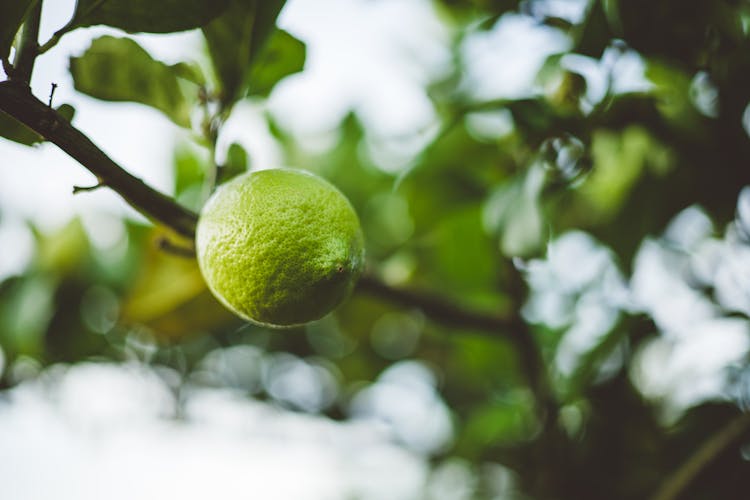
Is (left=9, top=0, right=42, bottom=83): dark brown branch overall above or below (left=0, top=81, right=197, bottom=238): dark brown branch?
above

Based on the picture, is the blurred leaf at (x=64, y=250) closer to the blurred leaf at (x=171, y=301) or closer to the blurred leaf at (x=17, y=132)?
the blurred leaf at (x=171, y=301)

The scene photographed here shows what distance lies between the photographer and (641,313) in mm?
1383

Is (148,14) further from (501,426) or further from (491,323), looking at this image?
(501,426)

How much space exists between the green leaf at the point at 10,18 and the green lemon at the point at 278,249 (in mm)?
252

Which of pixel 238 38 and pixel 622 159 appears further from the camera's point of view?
pixel 622 159

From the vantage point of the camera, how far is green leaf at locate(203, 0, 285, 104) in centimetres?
76

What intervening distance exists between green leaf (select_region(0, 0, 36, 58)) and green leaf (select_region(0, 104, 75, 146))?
0.09 metres

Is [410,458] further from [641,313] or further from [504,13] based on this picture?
[504,13]

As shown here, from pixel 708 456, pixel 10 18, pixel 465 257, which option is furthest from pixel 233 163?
pixel 708 456

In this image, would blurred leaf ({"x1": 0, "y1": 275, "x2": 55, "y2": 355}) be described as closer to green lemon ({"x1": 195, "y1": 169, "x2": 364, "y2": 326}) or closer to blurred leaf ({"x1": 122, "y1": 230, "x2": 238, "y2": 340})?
blurred leaf ({"x1": 122, "y1": 230, "x2": 238, "y2": 340})

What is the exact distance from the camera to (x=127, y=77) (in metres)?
0.80

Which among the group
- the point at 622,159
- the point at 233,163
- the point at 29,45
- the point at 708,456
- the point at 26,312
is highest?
the point at 29,45

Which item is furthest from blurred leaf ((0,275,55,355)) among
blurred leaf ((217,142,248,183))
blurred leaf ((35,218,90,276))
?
blurred leaf ((217,142,248,183))

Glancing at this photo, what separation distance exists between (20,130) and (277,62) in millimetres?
372
